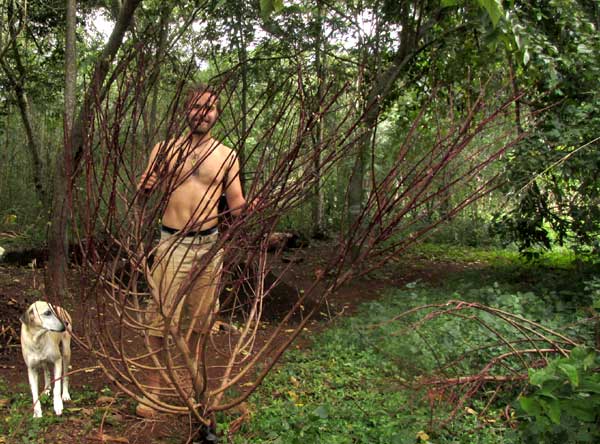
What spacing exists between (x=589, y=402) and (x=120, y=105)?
2.08 metres

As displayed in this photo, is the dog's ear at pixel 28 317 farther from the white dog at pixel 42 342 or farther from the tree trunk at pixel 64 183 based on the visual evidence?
the tree trunk at pixel 64 183

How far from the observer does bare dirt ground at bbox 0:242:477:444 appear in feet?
11.8

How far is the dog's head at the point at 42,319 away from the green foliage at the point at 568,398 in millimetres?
2725

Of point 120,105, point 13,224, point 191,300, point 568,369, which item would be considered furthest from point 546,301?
point 13,224

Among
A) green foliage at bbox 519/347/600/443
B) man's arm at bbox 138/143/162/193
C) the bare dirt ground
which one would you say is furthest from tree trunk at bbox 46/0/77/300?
green foliage at bbox 519/347/600/443

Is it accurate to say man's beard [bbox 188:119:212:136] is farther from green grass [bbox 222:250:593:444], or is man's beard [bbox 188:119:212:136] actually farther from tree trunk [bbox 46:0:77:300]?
tree trunk [bbox 46:0:77:300]

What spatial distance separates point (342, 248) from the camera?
260cm

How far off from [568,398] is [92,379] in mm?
3487

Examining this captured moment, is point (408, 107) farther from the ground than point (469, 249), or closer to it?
farther from the ground

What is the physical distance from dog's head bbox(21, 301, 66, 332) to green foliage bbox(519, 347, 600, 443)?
273cm

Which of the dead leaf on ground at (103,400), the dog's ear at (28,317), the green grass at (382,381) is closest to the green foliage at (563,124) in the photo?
the green grass at (382,381)

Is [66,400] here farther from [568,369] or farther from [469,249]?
[469,249]

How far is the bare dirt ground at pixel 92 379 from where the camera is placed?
3.59 meters

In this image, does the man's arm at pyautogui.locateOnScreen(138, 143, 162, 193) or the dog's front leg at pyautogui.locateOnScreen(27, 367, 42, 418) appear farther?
the dog's front leg at pyautogui.locateOnScreen(27, 367, 42, 418)
